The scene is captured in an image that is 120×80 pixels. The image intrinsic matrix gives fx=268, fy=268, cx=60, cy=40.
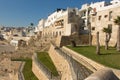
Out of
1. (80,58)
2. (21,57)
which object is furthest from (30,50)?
(80,58)

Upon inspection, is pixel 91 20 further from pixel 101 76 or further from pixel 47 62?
pixel 101 76

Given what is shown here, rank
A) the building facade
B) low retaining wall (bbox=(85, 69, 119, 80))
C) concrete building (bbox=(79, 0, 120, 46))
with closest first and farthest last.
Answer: low retaining wall (bbox=(85, 69, 119, 80)) → concrete building (bbox=(79, 0, 120, 46)) → the building facade

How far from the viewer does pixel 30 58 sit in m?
53.5

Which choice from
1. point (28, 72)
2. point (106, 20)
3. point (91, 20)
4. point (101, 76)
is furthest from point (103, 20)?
point (101, 76)

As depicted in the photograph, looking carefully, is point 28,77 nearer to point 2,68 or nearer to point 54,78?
point 54,78

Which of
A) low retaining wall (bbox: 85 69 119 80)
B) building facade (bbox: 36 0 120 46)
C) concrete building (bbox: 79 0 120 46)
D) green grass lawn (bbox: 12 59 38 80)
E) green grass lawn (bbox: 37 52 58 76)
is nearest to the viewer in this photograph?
low retaining wall (bbox: 85 69 119 80)

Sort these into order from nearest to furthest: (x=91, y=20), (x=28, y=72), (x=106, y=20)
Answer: (x=28, y=72)
(x=106, y=20)
(x=91, y=20)

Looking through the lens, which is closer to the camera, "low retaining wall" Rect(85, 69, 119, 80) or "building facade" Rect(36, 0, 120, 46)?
"low retaining wall" Rect(85, 69, 119, 80)

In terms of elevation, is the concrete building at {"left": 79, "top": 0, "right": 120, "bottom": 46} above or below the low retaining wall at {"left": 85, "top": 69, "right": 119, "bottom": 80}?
above

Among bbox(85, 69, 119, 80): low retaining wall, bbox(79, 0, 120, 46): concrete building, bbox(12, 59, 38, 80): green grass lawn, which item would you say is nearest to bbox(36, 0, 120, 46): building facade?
bbox(79, 0, 120, 46): concrete building

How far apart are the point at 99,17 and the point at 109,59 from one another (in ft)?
73.0

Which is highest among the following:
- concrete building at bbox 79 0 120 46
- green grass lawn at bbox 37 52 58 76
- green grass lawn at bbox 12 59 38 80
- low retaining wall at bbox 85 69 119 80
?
concrete building at bbox 79 0 120 46

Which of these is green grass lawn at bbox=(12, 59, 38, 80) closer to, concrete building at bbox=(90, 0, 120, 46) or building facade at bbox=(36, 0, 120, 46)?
building facade at bbox=(36, 0, 120, 46)

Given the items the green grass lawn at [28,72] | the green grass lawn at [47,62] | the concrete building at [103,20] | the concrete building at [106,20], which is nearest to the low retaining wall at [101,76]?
the green grass lawn at [47,62]
